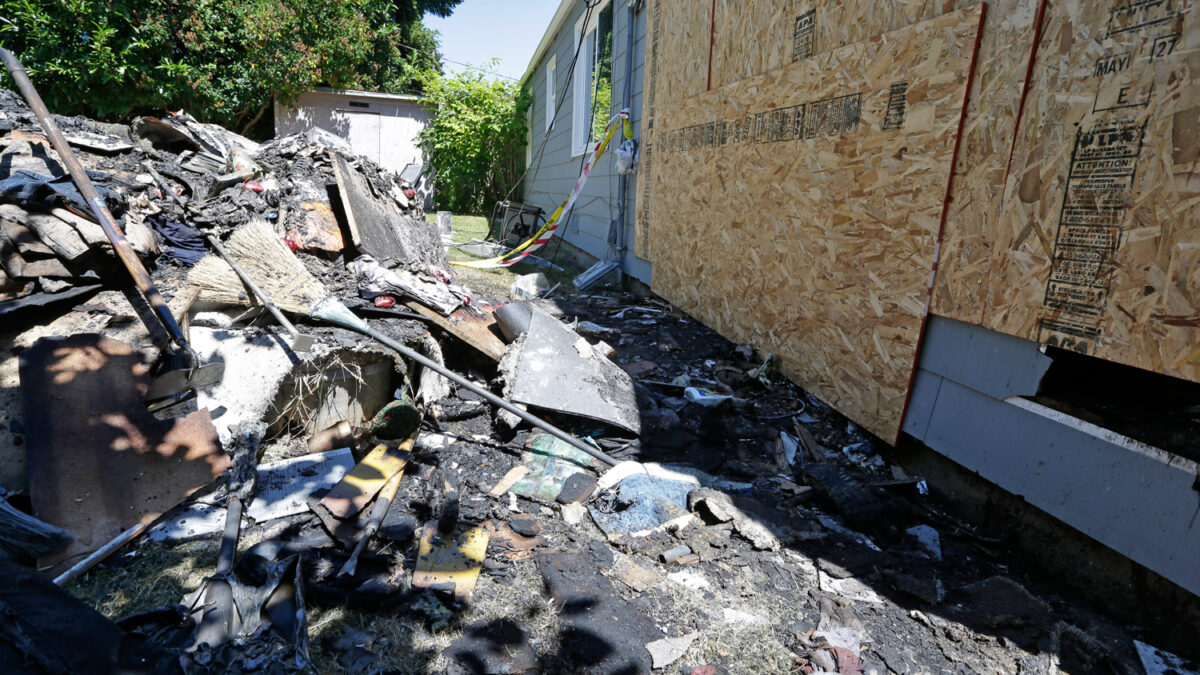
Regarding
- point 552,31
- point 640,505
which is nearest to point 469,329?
point 640,505

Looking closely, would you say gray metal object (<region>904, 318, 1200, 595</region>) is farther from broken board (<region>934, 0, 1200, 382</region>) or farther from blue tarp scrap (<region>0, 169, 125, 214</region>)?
blue tarp scrap (<region>0, 169, 125, 214</region>)

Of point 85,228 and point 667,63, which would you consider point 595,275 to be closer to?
point 667,63

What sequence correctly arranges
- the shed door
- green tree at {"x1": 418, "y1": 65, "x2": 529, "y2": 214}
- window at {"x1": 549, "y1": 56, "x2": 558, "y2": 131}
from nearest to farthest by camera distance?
window at {"x1": 549, "y1": 56, "x2": 558, "y2": 131} < green tree at {"x1": 418, "y1": 65, "x2": 529, "y2": 214} < the shed door

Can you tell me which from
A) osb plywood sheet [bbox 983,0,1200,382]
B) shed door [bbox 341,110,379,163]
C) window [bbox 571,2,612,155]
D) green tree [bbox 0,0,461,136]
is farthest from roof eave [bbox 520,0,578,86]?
osb plywood sheet [bbox 983,0,1200,382]

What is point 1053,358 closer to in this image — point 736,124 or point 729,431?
point 729,431

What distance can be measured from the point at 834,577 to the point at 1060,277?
1.65 m

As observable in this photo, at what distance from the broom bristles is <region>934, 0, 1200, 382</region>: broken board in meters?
4.24

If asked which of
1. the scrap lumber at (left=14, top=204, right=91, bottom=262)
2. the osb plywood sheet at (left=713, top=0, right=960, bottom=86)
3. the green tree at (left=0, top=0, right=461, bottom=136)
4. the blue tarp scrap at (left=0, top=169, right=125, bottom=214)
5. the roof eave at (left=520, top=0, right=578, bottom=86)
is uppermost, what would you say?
the roof eave at (left=520, top=0, right=578, bottom=86)

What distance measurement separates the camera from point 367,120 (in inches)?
640

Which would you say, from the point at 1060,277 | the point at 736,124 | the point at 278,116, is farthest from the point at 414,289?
the point at 278,116

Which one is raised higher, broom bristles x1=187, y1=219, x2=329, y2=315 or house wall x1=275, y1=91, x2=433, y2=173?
house wall x1=275, y1=91, x2=433, y2=173

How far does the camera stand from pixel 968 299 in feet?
9.39

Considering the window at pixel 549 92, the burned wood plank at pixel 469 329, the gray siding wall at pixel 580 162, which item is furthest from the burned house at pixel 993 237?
the window at pixel 549 92

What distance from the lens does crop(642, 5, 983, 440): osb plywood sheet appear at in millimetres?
3115
